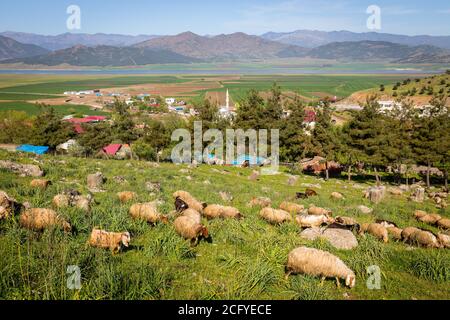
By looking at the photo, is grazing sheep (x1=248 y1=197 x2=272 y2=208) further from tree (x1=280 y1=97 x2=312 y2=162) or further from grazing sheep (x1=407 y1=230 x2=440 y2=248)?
tree (x1=280 y1=97 x2=312 y2=162)

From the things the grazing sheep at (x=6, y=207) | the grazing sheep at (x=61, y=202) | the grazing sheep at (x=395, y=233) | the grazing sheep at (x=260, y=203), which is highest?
the grazing sheep at (x=6, y=207)

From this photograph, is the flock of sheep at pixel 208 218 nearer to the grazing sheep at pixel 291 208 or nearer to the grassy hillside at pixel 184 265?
the grazing sheep at pixel 291 208

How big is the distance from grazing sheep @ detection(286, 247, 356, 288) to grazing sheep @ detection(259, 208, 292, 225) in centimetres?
512

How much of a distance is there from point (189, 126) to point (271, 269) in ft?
157

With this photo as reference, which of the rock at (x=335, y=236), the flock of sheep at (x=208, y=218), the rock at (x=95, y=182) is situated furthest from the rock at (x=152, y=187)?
the rock at (x=335, y=236)

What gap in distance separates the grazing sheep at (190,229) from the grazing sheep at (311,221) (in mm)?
5010

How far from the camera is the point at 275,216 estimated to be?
13.3 metres

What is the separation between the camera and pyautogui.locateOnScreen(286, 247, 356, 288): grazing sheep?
763 centimetres

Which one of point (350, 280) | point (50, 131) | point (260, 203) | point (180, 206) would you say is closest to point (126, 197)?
point (180, 206)

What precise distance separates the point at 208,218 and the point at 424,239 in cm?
872

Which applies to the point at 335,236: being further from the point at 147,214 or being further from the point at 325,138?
the point at 325,138

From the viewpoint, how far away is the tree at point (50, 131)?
183 ft
